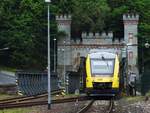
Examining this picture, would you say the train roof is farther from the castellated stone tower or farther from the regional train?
the castellated stone tower

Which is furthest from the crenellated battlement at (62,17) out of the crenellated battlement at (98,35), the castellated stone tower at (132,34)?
the castellated stone tower at (132,34)

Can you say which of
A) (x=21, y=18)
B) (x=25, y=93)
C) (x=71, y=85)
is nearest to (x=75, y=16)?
(x=21, y=18)

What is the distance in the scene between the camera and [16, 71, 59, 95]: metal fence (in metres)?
50.2

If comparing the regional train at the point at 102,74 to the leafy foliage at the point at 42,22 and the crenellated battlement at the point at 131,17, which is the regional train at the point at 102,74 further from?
the crenellated battlement at the point at 131,17

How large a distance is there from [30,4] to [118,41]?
50.4 ft

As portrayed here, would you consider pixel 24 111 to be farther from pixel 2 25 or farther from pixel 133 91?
pixel 2 25

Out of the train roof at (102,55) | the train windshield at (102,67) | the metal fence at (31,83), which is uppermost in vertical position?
the train roof at (102,55)

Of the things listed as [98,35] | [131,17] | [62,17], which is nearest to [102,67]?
[98,35]

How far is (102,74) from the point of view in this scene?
1684 inches

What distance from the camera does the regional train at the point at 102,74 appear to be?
4231 centimetres

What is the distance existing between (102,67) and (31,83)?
10.6 metres

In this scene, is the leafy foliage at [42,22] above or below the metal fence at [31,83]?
above

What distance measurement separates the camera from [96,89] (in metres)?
42.3

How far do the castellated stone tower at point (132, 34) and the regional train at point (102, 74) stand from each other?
54474 millimetres
